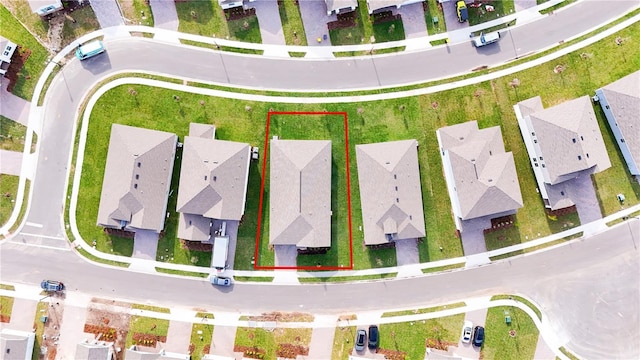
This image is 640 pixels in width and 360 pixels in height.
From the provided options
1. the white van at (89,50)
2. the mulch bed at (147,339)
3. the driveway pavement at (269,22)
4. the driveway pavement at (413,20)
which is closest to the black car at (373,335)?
the mulch bed at (147,339)

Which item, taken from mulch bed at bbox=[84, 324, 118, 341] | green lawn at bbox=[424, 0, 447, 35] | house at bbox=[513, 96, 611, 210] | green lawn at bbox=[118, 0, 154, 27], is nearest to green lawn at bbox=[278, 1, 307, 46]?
green lawn at bbox=[424, 0, 447, 35]

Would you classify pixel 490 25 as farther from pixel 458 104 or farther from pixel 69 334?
pixel 69 334

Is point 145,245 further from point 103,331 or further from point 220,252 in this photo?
point 103,331

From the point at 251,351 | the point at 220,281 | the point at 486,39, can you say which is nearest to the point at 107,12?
the point at 220,281

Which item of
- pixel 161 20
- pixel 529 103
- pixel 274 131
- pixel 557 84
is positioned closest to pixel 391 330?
pixel 274 131

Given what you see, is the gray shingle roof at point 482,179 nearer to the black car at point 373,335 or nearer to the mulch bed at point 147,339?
the black car at point 373,335

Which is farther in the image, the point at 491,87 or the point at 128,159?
the point at 491,87
